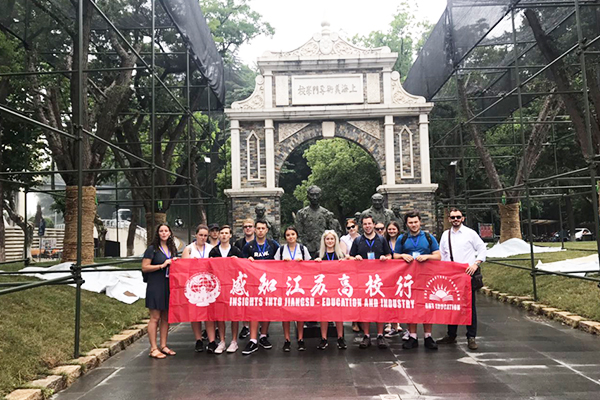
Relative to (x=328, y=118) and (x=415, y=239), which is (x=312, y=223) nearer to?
(x=415, y=239)

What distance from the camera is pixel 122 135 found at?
54.9 feet

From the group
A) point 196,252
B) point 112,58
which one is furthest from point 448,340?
point 112,58

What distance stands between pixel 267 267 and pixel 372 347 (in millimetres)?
1524

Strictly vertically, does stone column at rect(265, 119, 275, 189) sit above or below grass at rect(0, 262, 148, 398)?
above

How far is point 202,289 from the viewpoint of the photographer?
575 centimetres

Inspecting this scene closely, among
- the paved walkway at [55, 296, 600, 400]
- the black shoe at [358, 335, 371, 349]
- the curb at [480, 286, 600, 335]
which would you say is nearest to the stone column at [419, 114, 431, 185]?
the curb at [480, 286, 600, 335]

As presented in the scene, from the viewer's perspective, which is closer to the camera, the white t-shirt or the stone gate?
the white t-shirt

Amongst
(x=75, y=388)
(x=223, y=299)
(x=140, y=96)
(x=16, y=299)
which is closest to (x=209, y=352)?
(x=223, y=299)

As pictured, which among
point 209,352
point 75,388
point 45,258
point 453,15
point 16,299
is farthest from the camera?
point 45,258

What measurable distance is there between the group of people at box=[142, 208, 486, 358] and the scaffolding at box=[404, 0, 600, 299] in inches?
72.9

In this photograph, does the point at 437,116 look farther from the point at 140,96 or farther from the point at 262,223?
the point at 262,223

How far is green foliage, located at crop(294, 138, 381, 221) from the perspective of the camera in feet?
92.7

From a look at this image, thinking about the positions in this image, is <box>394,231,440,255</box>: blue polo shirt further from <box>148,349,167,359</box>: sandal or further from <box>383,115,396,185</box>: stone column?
<box>383,115,396,185</box>: stone column

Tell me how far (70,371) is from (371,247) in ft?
11.3
